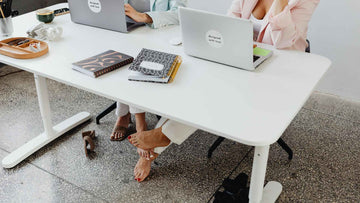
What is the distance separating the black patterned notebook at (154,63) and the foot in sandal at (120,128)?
A: 809 mm

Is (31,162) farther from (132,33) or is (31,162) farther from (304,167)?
(304,167)

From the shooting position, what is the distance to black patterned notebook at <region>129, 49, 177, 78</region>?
155 centimetres

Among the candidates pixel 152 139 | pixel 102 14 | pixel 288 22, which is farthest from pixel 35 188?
pixel 288 22

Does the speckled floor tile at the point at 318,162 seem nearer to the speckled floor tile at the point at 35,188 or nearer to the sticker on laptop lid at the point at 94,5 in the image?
the speckled floor tile at the point at 35,188

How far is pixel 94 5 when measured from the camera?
1.98 meters

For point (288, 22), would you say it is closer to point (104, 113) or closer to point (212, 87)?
point (212, 87)

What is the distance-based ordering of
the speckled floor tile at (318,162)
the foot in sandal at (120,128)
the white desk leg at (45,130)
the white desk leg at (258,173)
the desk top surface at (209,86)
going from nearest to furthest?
the desk top surface at (209,86) → the white desk leg at (258,173) → the speckled floor tile at (318,162) → the white desk leg at (45,130) → the foot in sandal at (120,128)

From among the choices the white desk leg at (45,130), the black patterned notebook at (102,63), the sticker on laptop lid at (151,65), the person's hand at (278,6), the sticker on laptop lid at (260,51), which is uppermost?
the person's hand at (278,6)

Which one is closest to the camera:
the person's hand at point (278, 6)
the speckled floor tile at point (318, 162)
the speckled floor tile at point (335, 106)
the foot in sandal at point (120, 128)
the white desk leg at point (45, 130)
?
the person's hand at point (278, 6)

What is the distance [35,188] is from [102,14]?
98 cm

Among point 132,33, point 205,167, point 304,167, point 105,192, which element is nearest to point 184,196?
point 205,167

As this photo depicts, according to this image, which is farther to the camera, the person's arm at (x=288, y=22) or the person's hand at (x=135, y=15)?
the person's hand at (x=135, y=15)

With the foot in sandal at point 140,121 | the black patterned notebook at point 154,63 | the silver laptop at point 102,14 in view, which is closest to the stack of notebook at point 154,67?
the black patterned notebook at point 154,63

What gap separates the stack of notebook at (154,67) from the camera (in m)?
1.53
